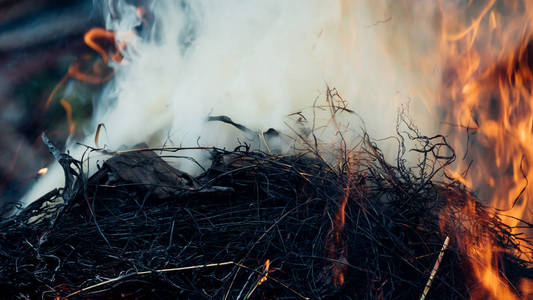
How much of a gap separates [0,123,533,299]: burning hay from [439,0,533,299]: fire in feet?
2.87

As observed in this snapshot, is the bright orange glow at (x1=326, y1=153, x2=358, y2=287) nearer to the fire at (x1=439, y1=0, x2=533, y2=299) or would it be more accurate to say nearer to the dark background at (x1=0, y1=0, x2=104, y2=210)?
the fire at (x1=439, y1=0, x2=533, y2=299)

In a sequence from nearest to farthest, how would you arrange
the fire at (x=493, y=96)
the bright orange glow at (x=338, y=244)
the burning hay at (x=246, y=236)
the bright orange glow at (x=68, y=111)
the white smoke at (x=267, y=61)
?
the burning hay at (x=246, y=236) < the bright orange glow at (x=338, y=244) < the fire at (x=493, y=96) < the white smoke at (x=267, y=61) < the bright orange glow at (x=68, y=111)

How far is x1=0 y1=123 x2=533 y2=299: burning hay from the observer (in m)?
1.61

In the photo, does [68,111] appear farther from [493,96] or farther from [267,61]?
[493,96]

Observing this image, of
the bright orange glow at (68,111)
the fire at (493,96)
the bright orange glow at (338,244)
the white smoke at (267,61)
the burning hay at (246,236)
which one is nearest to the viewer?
the burning hay at (246,236)

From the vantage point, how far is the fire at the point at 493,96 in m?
3.00

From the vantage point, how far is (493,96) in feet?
10.2

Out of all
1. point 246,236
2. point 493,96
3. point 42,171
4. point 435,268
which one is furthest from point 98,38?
point 493,96

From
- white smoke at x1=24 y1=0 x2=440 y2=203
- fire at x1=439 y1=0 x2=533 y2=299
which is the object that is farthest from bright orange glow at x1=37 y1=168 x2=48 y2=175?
fire at x1=439 y1=0 x2=533 y2=299

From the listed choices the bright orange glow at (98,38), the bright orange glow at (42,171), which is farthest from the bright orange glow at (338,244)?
Result: the bright orange glow at (98,38)

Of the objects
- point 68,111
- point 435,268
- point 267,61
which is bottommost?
point 435,268

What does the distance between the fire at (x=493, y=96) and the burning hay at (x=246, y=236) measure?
2.87 ft

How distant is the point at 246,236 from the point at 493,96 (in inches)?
105

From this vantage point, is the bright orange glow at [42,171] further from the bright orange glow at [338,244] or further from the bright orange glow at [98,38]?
the bright orange glow at [338,244]
